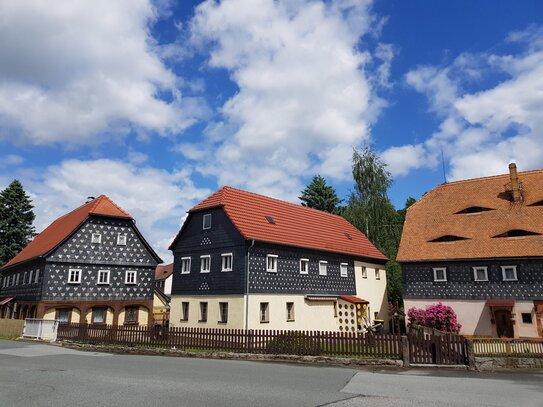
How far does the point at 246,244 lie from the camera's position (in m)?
26.8

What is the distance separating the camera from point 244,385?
37.1 ft

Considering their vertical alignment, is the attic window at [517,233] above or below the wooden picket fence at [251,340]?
above

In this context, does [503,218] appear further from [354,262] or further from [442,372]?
[442,372]

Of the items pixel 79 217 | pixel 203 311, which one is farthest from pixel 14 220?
pixel 203 311

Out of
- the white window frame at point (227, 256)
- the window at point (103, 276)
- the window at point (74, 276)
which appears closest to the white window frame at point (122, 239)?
the window at point (103, 276)

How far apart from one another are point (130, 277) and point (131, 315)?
314 cm

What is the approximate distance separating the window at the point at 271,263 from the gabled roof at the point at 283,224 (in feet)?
3.58

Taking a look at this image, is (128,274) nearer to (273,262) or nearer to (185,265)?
(185,265)

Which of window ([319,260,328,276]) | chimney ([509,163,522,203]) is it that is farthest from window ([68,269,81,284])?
chimney ([509,163,522,203])

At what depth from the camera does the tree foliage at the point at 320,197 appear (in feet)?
200

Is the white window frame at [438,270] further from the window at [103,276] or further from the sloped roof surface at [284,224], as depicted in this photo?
the window at [103,276]

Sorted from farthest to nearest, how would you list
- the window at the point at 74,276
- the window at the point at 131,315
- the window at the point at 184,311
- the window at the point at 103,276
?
the window at the point at 131,315 → the window at the point at 103,276 → the window at the point at 74,276 → the window at the point at 184,311

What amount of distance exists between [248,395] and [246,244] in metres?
17.0

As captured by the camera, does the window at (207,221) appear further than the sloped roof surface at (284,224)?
Yes
